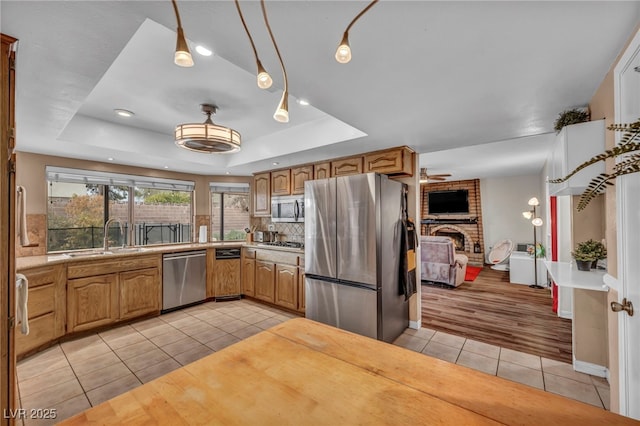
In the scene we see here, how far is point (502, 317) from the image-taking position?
143 inches

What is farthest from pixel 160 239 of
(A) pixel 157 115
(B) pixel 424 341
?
→ (B) pixel 424 341

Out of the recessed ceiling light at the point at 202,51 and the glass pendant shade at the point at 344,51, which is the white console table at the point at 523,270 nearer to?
the glass pendant shade at the point at 344,51

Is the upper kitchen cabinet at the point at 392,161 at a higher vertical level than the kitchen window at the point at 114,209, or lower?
higher

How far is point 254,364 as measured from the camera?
954mm

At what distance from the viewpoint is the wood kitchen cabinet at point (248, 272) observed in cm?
433

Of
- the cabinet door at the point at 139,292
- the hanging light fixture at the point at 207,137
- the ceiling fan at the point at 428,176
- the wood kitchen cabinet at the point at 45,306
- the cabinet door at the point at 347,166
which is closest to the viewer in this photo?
the hanging light fixture at the point at 207,137

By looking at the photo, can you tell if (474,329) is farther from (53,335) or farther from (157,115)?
(53,335)

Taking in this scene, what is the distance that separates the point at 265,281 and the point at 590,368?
12.3ft

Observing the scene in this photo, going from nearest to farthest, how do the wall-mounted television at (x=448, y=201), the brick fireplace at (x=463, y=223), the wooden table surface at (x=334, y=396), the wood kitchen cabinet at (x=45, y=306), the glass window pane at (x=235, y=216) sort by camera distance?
1. the wooden table surface at (x=334, y=396)
2. the wood kitchen cabinet at (x=45, y=306)
3. the glass window pane at (x=235, y=216)
4. the brick fireplace at (x=463, y=223)
5. the wall-mounted television at (x=448, y=201)

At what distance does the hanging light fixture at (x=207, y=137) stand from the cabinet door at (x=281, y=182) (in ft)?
5.57

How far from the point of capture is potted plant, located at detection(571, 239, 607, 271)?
229 centimetres

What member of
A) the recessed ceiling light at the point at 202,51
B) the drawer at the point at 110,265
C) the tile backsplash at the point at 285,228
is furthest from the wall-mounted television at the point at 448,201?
the recessed ceiling light at the point at 202,51

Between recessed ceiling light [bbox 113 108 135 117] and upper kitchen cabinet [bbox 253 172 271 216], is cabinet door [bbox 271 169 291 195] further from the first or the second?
recessed ceiling light [bbox 113 108 135 117]

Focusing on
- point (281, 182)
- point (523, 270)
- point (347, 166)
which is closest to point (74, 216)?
point (281, 182)
